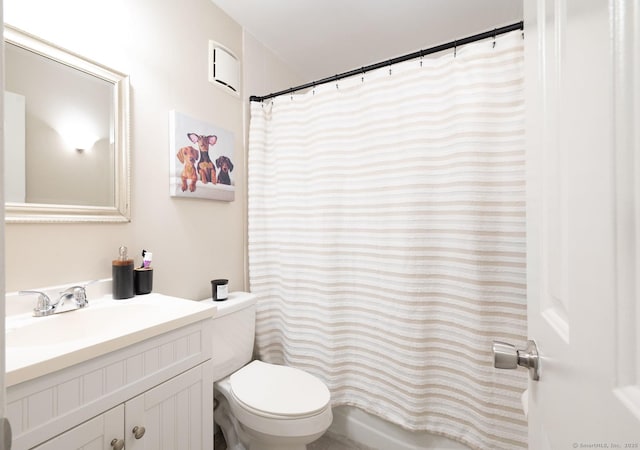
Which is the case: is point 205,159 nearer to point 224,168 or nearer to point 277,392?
point 224,168

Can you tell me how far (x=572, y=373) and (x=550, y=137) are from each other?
0.35 m

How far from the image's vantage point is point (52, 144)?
1.04 meters

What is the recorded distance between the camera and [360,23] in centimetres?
178

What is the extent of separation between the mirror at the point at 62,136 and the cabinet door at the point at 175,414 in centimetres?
70

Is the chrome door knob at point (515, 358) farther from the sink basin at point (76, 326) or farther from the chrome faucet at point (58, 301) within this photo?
the chrome faucet at point (58, 301)

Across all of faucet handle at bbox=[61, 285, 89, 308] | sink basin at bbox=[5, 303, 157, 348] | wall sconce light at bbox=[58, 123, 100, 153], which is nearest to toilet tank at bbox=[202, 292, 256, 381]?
sink basin at bbox=[5, 303, 157, 348]

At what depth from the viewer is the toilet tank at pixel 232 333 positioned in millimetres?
1364

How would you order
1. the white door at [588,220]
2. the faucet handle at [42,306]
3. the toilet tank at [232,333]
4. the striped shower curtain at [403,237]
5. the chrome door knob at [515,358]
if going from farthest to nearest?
the toilet tank at [232,333] → the striped shower curtain at [403,237] → the faucet handle at [42,306] → the chrome door knob at [515,358] → the white door at [588,220]

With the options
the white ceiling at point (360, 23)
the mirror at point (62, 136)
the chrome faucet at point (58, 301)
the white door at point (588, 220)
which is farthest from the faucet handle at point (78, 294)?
the white ceiling at point (360, 23)

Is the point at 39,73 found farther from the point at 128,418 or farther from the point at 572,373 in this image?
the point at 572,373

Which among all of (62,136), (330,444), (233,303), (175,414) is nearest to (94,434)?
(175,414)

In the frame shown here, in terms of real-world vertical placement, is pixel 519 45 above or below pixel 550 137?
above

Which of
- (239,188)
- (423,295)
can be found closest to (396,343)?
(423,295)

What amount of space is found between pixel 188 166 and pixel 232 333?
868mm
